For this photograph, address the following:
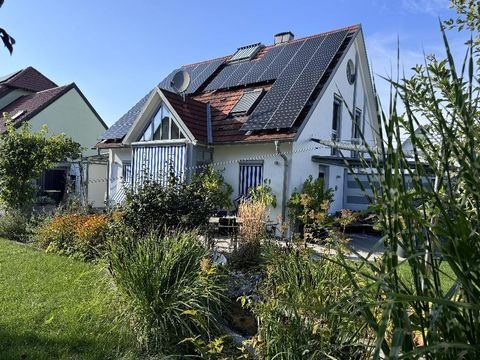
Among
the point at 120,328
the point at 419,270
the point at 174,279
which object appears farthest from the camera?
the point at 174,279

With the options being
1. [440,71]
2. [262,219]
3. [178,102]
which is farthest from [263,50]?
[440,71]

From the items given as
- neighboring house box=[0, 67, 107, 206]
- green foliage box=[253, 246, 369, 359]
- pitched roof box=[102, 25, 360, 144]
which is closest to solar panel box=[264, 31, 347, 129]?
pitched roof box=[102, 25, 360, 144]

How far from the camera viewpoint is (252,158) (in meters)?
14.1

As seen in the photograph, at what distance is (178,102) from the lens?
15.6 metres

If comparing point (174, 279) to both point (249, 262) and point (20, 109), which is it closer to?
point (249, 262)

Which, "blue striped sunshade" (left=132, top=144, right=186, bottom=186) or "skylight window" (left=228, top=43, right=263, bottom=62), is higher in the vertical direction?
"skylight window" (left=228, top=43, right=263, bottom=62)

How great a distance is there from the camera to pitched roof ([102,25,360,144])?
14.0 metres

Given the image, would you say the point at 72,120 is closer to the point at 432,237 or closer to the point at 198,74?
the point at 198,74

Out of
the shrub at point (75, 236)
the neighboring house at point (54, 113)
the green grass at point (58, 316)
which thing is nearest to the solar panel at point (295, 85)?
the shrub at point (75, 236)

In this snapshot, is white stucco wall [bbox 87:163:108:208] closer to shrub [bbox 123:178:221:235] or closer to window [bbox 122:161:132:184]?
window [bbox 122:161:132:184]

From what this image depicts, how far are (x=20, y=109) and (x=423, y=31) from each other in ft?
103

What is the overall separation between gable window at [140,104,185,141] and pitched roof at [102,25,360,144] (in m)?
0.53

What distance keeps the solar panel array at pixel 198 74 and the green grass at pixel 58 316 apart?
13.2m

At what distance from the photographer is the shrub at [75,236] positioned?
8.41 metres
